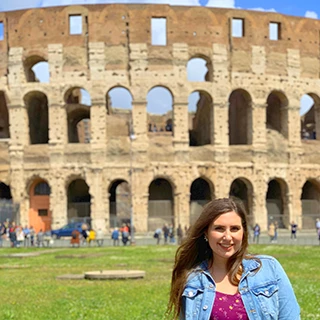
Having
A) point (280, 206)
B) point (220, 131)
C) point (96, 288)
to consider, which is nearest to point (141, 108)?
point (220, 131)

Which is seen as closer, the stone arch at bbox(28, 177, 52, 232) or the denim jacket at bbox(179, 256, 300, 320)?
the denim jacket at bbox(179, 256, 300, 320)

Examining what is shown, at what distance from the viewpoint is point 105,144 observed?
113 ft

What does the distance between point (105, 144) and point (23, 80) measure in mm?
6528

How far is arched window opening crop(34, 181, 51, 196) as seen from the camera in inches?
1479

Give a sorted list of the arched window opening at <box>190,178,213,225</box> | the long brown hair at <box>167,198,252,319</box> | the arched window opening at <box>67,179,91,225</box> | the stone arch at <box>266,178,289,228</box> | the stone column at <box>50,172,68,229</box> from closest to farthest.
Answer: the long brown hair at <box>167,198,252,319</box>
the stone column at <box>50,172,68,229</box>
the arched window opening at <box>67,179,91,225</box>
the stone arch at <box>266,178,289,228</box>
the arched window opening at <box>190,178,213,225</box>

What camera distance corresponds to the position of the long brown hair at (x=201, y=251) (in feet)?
10.3

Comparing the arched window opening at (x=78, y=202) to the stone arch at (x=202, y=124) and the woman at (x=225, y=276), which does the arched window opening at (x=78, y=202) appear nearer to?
the stone arch at (x=202, y=124)

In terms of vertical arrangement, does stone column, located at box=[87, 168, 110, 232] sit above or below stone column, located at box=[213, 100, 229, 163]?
below

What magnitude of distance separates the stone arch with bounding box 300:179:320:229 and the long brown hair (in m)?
32.4

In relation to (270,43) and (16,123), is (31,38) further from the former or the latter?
(270,43)

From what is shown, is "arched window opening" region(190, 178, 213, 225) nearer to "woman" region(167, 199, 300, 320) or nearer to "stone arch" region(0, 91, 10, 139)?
"stone arch" region(0, 91, 10, 139)

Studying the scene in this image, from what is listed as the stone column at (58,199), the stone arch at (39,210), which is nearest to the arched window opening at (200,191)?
the stone column at (58,199)

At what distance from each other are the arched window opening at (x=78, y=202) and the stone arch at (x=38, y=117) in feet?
13.6

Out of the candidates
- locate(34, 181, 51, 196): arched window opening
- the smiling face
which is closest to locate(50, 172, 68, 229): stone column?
locate(34, 181, 51, 196): arched window opening
